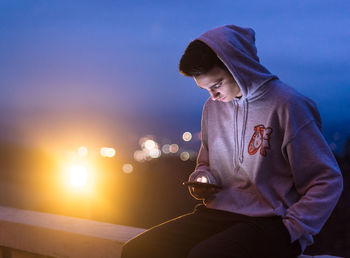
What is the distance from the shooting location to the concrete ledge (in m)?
2.58

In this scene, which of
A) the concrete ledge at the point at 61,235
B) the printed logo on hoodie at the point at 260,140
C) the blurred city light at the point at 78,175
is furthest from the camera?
the blurred city light at the point at 78,175

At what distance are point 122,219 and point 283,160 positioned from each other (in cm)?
1933

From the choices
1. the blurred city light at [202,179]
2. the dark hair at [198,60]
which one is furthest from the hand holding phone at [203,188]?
the dark hair at [198,60]

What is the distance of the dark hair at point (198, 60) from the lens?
2.14 meters

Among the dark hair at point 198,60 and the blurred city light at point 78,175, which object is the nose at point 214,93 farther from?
the blurred city light at point 78,175

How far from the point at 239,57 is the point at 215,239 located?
35.9 inches

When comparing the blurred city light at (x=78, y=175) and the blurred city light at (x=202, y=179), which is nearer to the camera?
the blurred city light at (x=202, y=179)

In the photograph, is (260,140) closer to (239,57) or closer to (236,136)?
(236,136)

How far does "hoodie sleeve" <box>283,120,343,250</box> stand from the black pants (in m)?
0.09

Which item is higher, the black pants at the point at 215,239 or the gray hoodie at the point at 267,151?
the gray hoodie at the point at 267,151

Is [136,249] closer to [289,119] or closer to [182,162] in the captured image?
[289,119]

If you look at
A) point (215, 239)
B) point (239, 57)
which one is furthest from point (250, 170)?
point (239, 57)

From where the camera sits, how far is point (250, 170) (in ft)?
7.09

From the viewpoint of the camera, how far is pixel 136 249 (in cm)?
211
